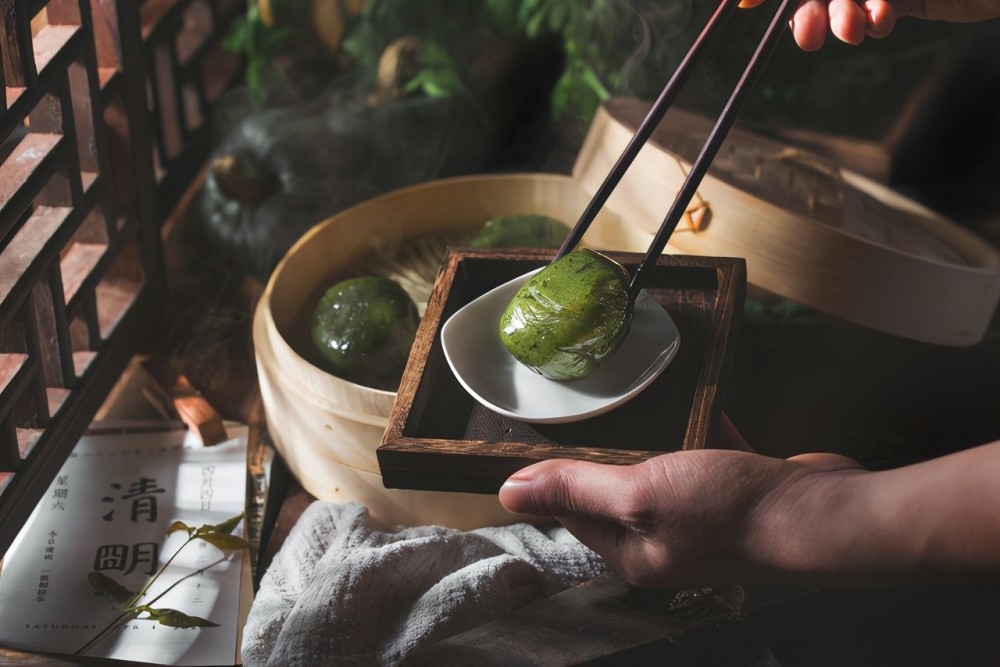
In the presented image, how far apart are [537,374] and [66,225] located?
70 cm

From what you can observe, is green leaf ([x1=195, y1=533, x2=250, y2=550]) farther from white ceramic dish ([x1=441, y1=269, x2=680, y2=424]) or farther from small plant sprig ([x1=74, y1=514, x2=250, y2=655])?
white ceramic dish ([x1=441, y1=269, x2=680, y2=424])

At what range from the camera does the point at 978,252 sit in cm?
163

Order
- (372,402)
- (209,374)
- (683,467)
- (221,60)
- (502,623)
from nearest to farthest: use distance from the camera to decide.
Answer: (683,467) → (502,623) → (372,402) → (209,374) → (221,60)

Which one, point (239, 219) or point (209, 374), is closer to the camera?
point (209, 374)

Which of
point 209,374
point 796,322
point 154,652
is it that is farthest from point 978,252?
point 154,652

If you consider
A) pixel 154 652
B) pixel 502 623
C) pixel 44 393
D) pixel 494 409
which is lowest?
pixel 154 652

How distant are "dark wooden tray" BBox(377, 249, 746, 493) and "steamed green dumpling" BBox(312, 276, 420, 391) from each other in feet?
0.72

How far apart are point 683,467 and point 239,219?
3.90 ft

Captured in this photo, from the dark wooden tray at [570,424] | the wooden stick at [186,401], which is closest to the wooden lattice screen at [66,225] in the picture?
the wooden stick at [186,401]

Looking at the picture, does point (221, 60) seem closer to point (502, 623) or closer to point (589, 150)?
point (589, 150)

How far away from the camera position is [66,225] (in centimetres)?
123

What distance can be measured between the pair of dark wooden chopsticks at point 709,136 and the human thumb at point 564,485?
8.2 inches

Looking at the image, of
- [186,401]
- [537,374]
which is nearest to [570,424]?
[537,374]

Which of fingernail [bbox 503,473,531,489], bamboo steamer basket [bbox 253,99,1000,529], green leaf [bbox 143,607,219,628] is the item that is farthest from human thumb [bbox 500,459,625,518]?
green leaf [bbox 143,607,219,628]
